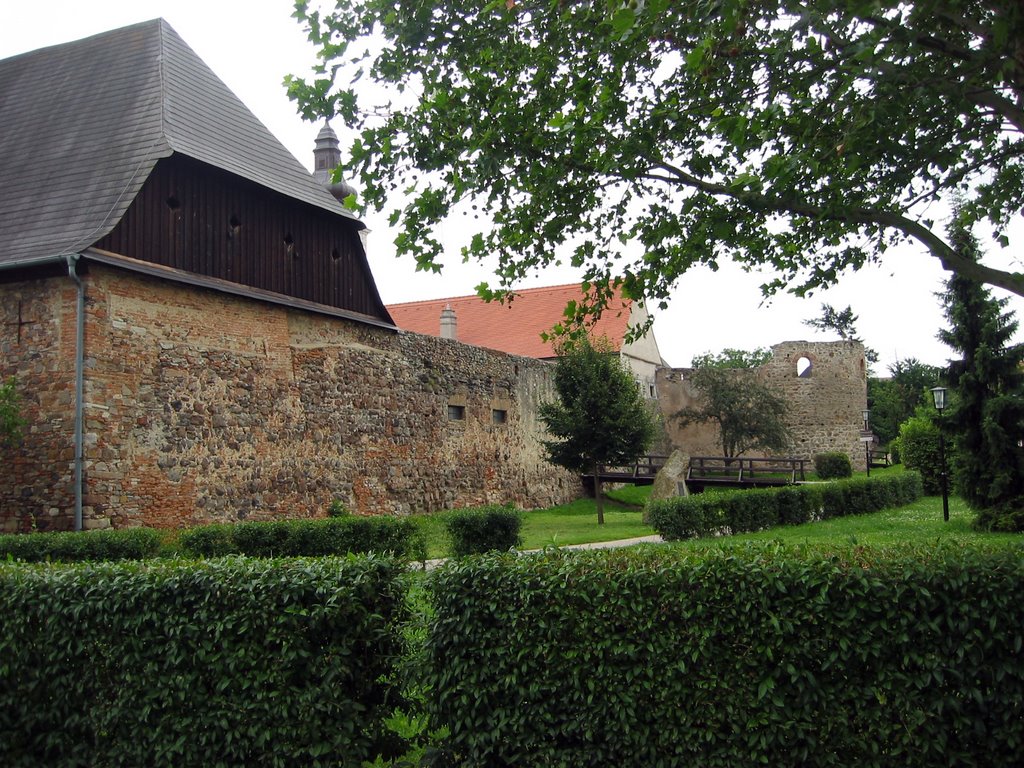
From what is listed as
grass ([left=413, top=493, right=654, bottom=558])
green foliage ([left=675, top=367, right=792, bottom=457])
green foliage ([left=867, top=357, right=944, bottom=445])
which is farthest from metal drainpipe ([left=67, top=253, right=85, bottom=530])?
green foliage ([left=867, top=357, right=944, bottom=445])

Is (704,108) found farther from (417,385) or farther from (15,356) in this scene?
(417,385)

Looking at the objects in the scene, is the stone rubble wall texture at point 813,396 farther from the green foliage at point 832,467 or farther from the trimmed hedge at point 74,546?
the trimmed hedge at point 74,546

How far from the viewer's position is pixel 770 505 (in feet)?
58.3

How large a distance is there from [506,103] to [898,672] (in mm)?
4811

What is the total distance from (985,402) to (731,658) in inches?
608

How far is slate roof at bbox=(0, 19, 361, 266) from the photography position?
13148 millimetres

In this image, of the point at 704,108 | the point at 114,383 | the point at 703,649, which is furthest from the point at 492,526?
the point at 703,649

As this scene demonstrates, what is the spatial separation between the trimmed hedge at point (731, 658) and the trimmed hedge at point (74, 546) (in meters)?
7.05

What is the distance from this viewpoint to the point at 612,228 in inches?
305

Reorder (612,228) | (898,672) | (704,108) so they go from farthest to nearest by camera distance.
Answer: (612,228), (704,108), (898,672)

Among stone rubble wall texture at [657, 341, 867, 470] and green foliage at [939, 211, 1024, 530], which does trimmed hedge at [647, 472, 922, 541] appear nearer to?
green foliage at [939, 211, 1024, 530]

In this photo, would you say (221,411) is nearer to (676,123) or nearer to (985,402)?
(676,123)

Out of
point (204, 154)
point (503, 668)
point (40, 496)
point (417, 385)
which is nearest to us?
point (503, 668)

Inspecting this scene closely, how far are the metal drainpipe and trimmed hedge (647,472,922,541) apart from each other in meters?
9.15
